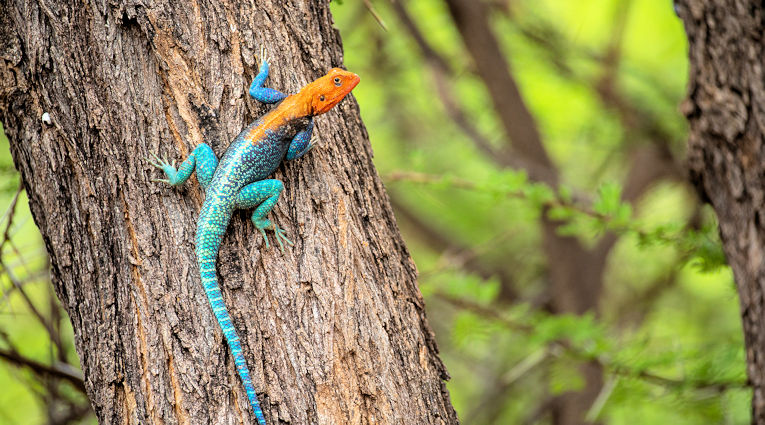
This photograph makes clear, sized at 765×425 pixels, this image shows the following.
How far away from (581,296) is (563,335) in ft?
5.31

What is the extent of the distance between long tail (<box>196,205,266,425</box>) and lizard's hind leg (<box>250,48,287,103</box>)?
390mm

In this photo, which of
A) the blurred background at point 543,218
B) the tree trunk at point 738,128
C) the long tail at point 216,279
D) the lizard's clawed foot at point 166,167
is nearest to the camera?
the long tail at point 216,279

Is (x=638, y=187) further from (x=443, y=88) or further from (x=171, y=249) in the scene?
(x=171, y=249)

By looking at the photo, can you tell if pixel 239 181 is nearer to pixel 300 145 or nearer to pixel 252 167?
pixel 252 167

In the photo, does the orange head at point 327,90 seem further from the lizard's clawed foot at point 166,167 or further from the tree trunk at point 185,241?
the lizard's clawed foot at point 166,167

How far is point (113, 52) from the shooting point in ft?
6.53

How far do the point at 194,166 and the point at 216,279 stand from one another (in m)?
0.35

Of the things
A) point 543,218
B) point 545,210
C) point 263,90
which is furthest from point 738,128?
point 543,218

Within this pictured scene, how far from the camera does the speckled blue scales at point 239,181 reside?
6.05 ft

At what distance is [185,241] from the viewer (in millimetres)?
1923

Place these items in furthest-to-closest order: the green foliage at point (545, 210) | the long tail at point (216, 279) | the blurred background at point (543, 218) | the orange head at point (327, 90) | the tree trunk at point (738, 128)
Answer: the green foliage at point (545, 210)
the blurred background at point (543, 218)
the tree trunk at point (738, 128)
the orange head at point (327, 90)
the long tail at point (216, 279)

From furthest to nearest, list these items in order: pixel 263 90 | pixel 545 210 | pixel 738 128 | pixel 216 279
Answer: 1. pixel 545 210
2. pixel 738 128
3. pixel 263 90
4. pixel 216 279

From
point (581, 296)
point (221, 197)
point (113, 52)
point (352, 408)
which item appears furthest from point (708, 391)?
point (113, 52)

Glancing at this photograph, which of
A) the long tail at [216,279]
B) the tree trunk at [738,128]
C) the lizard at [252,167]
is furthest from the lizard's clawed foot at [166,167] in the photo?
the tree trunk at [738,128]
